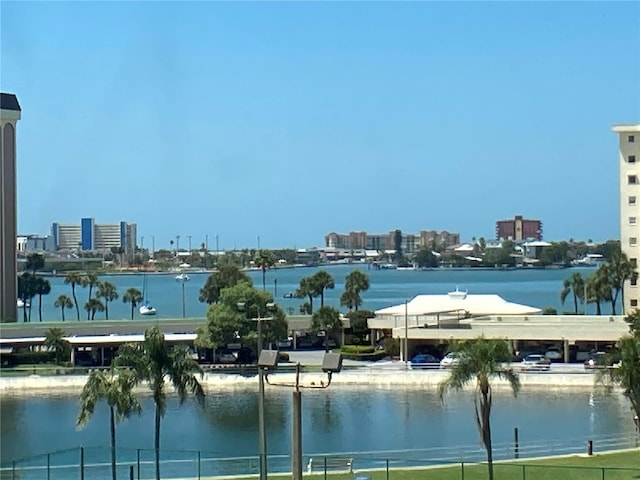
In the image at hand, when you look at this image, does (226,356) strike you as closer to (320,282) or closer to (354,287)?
(354,287)

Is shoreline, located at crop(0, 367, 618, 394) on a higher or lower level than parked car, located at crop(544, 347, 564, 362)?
lower

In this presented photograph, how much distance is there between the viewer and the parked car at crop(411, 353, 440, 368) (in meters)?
55.4

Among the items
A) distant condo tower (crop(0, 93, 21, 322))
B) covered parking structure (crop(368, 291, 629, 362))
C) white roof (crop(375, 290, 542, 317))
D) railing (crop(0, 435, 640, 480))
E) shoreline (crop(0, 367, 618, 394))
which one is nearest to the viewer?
railing (crop(0, 435, 640, 480))

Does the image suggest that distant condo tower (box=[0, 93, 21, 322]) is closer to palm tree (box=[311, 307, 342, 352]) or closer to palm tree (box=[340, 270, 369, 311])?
palm tree (box=[340, 270, 369, 311])

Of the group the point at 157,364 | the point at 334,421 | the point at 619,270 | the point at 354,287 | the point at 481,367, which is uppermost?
the point at 619,270

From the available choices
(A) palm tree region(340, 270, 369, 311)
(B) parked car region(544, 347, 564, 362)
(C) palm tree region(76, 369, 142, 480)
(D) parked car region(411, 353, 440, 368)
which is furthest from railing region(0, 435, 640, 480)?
(A) palm tree region(340, 270, 369, 311)

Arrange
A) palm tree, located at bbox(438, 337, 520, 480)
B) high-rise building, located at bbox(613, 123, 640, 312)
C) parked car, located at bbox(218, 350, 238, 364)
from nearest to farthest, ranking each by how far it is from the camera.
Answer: palm tree, located at bbox(438, 337, 520, 480)
parked car, located at bbox(218, 350, 238, 364)
high-rise building, located at bbox(613, 123, 640, 312)

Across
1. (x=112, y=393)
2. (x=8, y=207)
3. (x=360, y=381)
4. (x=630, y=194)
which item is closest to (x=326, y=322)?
(x=360, y=381)

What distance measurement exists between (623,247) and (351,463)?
47862 mm

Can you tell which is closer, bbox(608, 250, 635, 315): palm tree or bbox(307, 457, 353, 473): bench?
bbox(307, 457, 353, 473): bench

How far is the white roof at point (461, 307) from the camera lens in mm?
67250

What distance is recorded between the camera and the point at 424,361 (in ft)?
186

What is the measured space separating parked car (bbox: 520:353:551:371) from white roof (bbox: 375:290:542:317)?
9.46m

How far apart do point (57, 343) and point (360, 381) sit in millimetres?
17486
